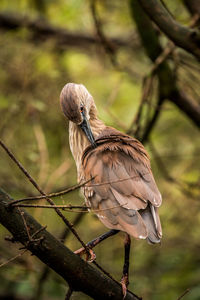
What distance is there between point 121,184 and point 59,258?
0.86 m

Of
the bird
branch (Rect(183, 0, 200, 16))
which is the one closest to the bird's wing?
the bird

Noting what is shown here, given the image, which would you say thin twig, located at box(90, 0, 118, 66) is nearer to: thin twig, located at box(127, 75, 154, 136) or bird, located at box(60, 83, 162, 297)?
thin twig, located at box(127, 75, 154, 136)

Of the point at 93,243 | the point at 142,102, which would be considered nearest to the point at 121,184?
the point at 93,243

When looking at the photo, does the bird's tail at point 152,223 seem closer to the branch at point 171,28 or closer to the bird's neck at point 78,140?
the bird's neck at point 78,140

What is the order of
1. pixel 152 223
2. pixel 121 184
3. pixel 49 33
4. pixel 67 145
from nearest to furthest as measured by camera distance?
pixel 152 223
pixel 121 184
pixel 67 145
pixel 49 33

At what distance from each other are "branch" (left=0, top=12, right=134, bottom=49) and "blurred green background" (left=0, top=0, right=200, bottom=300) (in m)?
0.05

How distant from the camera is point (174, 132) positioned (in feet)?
23.8

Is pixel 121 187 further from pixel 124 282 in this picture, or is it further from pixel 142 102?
pixel 142 102

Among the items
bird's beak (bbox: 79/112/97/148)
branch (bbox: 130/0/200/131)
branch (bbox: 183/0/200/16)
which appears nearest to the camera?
bird's beak (bbox: 79/112/97/148)

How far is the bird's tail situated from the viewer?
9.78 ft

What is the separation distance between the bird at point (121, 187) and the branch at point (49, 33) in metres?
3.44

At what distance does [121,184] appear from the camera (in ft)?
10.4

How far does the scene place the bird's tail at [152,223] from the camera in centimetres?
298

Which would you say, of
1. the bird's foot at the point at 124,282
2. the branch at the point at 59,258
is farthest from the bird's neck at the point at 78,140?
the branch at the point at 59,258
